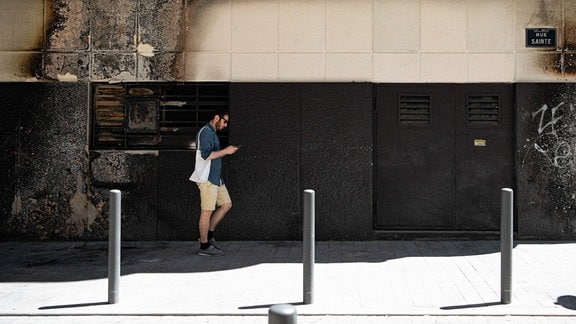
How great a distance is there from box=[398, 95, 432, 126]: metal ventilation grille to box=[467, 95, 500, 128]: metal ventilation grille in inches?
24.9

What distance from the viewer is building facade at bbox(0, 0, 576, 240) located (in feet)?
32.1

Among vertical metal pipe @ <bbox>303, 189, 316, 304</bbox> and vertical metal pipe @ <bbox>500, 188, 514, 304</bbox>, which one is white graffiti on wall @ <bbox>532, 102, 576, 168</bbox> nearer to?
vertical metal pipe @ <bbox>500, 188, 514, 304</bbox>

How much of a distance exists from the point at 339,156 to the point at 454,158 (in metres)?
1.74

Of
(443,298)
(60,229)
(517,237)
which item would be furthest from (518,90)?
(60,229)

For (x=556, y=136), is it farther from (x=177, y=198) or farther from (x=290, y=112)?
(x=177, y=198)

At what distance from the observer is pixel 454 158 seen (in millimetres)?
9898

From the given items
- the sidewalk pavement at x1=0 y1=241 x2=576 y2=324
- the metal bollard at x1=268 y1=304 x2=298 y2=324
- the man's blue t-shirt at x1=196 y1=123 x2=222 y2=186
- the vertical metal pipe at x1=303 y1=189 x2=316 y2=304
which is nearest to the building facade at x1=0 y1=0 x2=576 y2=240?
the sidewalk pavement at x1=0 y1=241 x2=576 y2=324

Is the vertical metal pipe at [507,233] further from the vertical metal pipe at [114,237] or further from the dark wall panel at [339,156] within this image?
the dark wall panel at [339,156]

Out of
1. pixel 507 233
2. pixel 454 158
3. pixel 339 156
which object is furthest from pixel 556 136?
pixel 507 233

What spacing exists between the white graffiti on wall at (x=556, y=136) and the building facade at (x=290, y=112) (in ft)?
0.11

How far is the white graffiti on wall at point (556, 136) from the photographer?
31.9 ft

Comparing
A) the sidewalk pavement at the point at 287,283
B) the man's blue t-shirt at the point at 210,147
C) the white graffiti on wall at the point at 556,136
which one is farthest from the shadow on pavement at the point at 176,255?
the white graffiti on wall at the point at 556,136

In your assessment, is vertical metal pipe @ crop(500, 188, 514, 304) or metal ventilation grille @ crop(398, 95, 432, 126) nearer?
vertical metal pipe @ crop(500, 188, 514, 304)

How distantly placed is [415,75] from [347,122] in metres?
1.24
